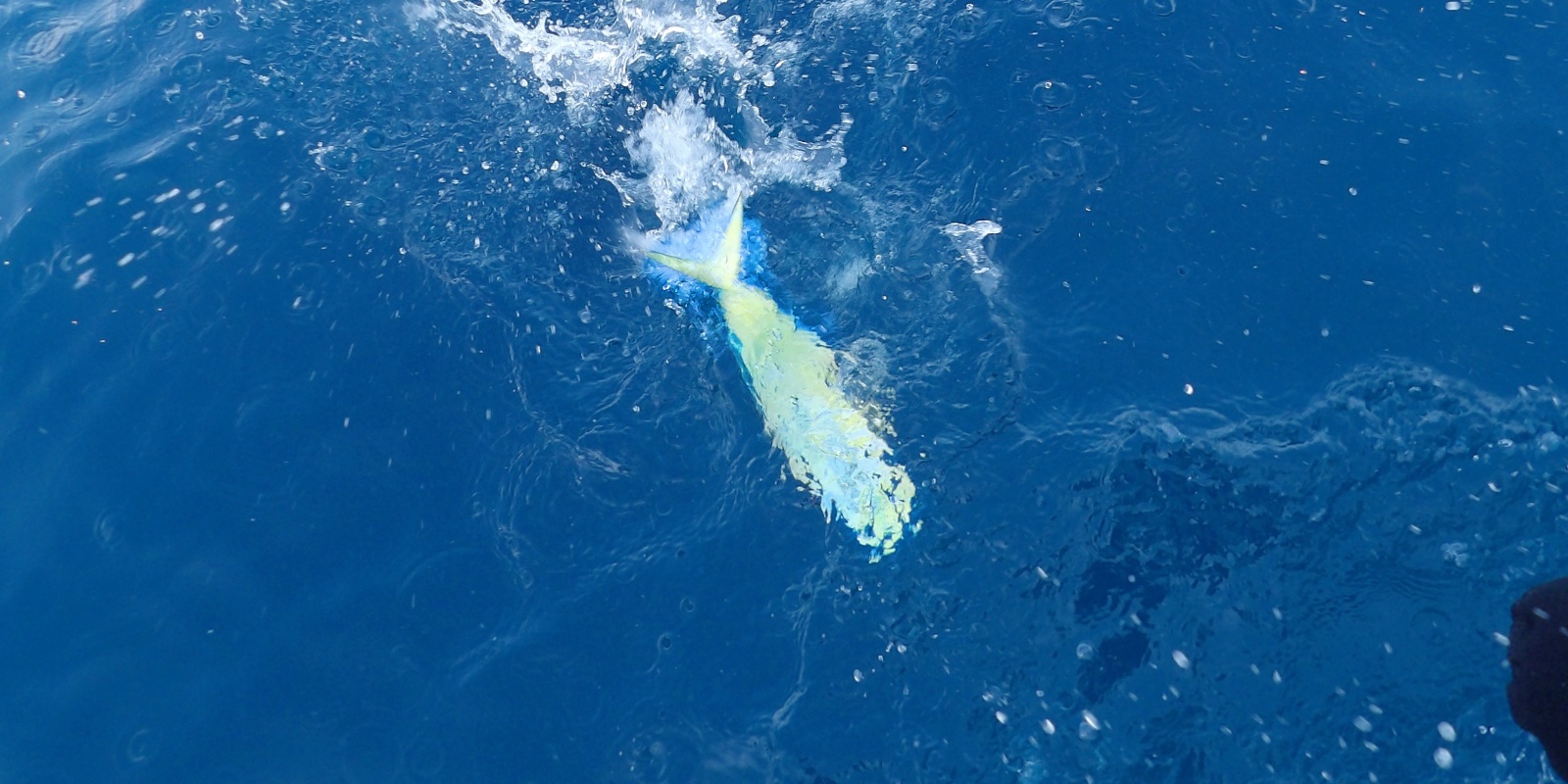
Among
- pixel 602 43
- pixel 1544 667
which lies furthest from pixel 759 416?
pixel 1544 667

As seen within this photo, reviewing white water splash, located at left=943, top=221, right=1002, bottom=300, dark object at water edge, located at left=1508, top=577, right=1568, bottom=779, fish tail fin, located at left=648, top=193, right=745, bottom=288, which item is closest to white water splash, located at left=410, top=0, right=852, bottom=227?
fish tail fin, located at left=648, top=193, right=745, bottom=288

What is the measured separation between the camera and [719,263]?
31.4 feet

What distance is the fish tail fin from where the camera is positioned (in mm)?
9469

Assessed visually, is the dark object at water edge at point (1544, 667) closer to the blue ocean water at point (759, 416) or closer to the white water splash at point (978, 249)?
the blue ocean water at point (759, 416)

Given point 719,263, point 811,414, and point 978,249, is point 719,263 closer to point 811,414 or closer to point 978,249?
point 811,414

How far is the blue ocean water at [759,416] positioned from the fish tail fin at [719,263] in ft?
0.89

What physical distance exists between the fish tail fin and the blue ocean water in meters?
0.27

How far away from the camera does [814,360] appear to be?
8.92 metres

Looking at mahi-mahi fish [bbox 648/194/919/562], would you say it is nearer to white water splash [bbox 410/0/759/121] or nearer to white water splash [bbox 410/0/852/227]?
white water splash [bbox 410/0/852/227]

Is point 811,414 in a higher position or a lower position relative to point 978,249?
lower

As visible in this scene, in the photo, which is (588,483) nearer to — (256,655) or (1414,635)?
(256,655)

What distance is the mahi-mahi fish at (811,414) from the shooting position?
8219 millimetres

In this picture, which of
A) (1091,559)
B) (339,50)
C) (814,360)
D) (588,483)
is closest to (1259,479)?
(1091,559)

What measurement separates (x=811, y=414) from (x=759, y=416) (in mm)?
451
